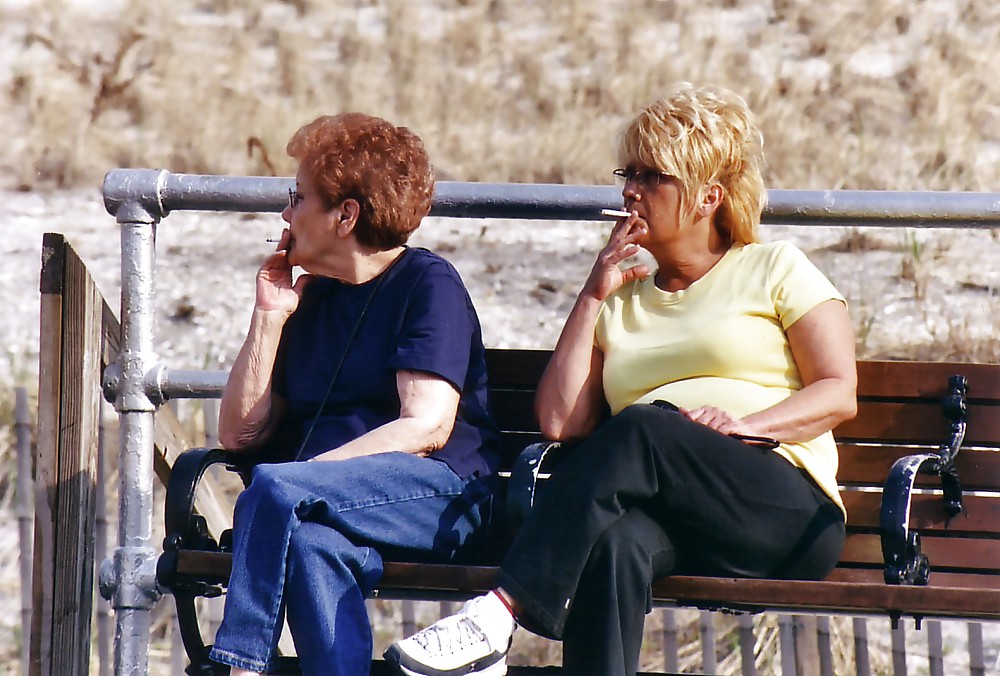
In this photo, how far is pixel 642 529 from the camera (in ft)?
9.22

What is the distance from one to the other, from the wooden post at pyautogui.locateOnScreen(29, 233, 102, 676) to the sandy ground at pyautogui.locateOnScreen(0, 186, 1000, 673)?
2908 mm

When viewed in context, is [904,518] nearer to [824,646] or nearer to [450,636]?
[450,636]

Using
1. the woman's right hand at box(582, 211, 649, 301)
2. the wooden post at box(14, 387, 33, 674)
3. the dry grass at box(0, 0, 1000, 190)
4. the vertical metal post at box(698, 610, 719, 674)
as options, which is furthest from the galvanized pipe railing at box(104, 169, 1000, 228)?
the dry grass at box(0, 0, 1000, 190)

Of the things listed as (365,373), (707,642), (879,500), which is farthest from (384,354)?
(707,642)

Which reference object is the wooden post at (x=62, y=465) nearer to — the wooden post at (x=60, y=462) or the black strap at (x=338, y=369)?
the wooden post at (x=60, y=462)

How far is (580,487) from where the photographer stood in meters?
2.79

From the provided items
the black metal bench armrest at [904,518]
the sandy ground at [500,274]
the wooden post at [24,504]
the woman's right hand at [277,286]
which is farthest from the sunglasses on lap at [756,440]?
the sandy ground at [500,274]

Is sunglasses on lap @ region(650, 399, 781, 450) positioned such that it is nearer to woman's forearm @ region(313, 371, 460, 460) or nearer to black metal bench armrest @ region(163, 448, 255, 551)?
woman's forearm @ region(313, 371, 460, 460)

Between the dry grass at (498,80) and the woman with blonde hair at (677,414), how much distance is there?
13.1ft

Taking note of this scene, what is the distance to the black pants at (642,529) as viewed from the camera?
2.71 meters

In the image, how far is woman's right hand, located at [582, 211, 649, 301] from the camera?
3.19m

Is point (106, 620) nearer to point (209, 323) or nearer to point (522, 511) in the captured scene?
point (209, 323)

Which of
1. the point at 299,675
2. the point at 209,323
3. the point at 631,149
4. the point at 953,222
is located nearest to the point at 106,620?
the point at 209,323

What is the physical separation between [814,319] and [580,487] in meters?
0.67
